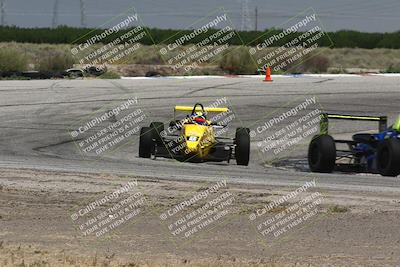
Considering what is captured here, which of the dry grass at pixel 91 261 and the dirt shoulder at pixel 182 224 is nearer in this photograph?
the dry grass at pixel 91 261

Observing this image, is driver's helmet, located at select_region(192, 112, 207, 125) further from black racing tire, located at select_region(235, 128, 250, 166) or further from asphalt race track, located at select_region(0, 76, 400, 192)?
asphalt race track, located at select_region(0, 76, 400, 192)

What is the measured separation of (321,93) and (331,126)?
7271 millimetres

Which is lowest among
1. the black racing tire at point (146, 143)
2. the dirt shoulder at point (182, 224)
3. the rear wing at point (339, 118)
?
the dirt shoulder at point (182, 224)

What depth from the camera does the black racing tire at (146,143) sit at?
61.8 ft

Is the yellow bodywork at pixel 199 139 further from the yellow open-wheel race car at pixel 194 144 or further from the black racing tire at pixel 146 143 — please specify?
the black racing tire at pixel 146 143

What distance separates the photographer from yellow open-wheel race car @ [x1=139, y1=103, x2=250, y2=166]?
18.6 m

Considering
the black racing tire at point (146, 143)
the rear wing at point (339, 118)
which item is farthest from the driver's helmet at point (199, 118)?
the rear wing at point (339, 118)

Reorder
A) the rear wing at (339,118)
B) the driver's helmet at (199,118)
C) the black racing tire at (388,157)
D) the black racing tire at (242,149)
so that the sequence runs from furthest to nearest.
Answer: the driver's helmet at (199,118) → the black racing tire at (242,149) → the rear wing at (339,118) → the black racing tire at (388,157)

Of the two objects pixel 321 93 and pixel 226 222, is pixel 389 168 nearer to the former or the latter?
pixel 226 222

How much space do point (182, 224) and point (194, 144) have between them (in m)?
7.57

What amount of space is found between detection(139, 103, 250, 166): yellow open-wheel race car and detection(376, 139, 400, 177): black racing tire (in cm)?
274

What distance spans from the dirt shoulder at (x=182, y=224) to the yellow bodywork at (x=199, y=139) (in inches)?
156

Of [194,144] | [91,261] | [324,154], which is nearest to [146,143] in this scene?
[194,144]

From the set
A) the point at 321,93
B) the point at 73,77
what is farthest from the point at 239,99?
the point at 73,77
